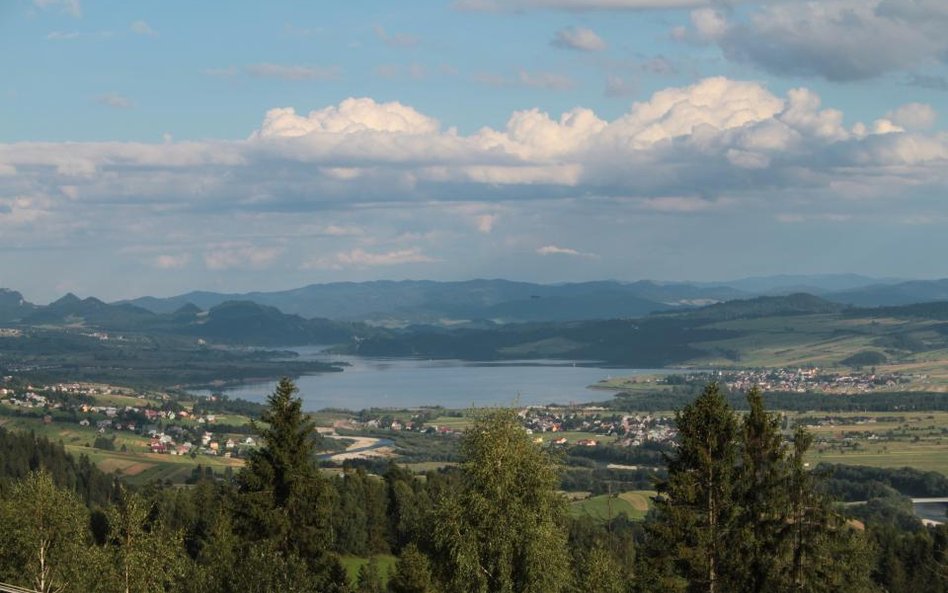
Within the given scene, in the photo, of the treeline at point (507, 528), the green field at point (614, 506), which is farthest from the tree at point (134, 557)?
the green field at point (614, 506)

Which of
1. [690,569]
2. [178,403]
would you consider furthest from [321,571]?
[178,403]

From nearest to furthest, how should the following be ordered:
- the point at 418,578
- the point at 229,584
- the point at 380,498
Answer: the point at 229,584 < the point at 418,578 < the point at 380,498

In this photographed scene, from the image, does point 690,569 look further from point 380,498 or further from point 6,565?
point 380,498

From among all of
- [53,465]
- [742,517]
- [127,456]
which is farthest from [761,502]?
[127,456]

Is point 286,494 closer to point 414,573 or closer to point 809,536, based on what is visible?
point 414,573

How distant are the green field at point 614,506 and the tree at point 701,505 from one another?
60550mm

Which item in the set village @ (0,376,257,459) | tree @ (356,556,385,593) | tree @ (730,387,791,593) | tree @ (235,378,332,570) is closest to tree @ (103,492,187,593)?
tree @ (235,378,332,570)

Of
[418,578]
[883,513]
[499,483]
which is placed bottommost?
[883,513]

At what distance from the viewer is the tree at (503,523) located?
2908 centimetres

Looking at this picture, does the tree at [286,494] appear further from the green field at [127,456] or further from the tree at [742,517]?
the green field at [127,456]

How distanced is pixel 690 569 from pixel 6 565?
16.6 metres

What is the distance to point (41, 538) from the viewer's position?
32.3 metres

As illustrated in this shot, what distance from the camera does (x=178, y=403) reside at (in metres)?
190

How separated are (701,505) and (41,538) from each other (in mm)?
16066
